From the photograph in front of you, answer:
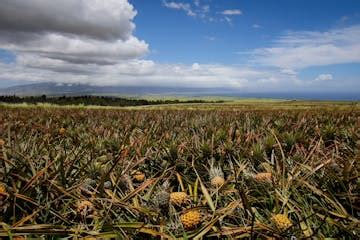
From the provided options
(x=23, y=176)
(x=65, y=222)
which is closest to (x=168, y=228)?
(x=65, y=222)

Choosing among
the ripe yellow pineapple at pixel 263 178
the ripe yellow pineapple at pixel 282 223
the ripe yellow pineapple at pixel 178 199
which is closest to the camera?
the ripe yellow pineapple at pixel 282 223

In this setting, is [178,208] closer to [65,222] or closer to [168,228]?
[168,228]

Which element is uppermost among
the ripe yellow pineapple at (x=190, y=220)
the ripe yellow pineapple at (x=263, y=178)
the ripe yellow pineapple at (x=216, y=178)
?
the ripe yellow pineapple at (x=263, y=178)

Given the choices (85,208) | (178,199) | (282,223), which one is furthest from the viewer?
(178,199)

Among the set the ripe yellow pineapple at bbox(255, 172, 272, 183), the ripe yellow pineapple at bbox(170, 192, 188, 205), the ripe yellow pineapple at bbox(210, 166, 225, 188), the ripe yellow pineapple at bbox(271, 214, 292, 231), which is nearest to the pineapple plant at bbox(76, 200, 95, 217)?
the ripe yellow pineapple at bbox(170, 192, 188, 205)

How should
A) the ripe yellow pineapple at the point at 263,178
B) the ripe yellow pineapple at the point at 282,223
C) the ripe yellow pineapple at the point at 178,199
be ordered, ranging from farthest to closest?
the ripe yellow pineapple at the point at 263,178 < the ripe yellow pineapple at the point at 178,199 < the ripe yellow pineapple at the point at 282,223

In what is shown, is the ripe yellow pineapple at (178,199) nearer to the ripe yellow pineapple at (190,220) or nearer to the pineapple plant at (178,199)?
the pineapple plant at (178,199)

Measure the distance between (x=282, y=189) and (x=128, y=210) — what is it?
0.77 m

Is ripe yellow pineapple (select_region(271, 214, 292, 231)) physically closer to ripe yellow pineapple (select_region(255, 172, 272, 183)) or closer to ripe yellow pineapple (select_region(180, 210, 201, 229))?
ripe yellow pineapple (select_region(180, 210, 201, 229))

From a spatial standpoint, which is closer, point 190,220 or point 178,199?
point 190,220

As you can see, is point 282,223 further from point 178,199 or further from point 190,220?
point 178,199

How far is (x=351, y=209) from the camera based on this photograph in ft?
4.80

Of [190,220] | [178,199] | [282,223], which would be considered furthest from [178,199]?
[282,223]

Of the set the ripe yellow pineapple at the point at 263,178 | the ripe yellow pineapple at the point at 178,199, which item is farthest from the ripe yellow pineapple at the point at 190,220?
the ripe yellow pineapple at the point at 263,178
